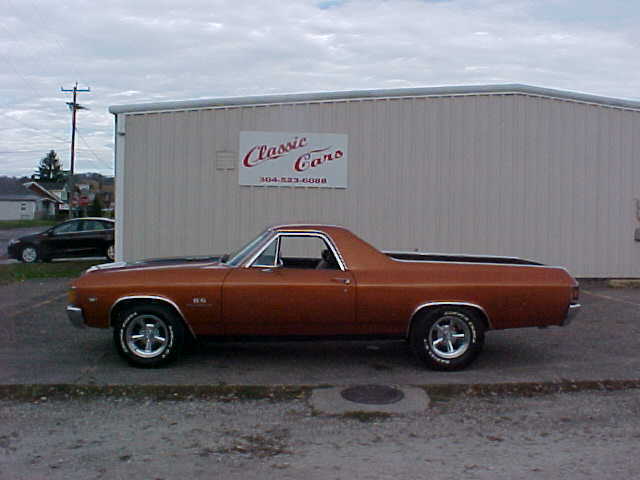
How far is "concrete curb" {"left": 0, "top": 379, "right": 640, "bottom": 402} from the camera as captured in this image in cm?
688

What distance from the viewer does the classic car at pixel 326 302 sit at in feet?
24.8

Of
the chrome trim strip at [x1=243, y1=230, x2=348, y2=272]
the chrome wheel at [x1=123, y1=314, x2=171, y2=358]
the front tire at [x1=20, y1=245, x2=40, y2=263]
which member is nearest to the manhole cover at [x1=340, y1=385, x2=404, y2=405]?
the chrome trim strip at [x1=243, y1=230, x2=348, y2=272]

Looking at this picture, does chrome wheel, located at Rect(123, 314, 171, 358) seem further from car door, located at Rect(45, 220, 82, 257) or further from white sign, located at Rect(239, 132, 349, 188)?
car door, located at Rect(45, 220, 82, 257)

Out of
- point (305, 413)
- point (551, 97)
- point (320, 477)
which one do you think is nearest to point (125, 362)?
point (305, 413)

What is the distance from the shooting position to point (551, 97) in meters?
14.9

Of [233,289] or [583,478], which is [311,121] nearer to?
[233,289]

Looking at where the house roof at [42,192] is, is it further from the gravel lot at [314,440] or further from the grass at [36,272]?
the gravel lot at [314,440]

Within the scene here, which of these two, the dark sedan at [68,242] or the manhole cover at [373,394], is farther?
the dark sedan at [68,242]

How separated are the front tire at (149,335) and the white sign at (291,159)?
711cm

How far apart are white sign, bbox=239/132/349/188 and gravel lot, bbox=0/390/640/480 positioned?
8.22 metres

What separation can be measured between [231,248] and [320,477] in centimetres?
983

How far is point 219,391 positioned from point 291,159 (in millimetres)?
8159

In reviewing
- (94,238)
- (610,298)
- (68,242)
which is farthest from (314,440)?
(68,242)

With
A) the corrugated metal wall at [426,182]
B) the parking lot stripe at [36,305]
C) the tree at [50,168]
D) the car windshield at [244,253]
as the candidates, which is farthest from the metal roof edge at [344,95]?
the tree at [50,168]
